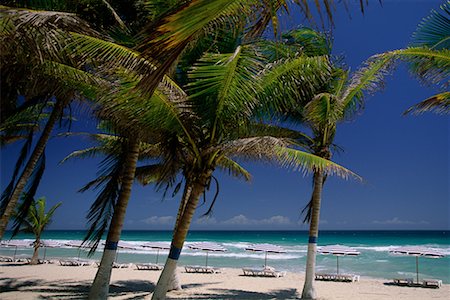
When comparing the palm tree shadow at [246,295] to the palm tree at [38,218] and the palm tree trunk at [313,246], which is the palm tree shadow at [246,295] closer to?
the palm tree trunk at [313,246]

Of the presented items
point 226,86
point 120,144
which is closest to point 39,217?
point 120,144

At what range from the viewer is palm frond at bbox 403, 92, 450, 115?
604cm

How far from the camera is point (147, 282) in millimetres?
13297

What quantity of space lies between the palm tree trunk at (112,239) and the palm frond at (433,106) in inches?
207

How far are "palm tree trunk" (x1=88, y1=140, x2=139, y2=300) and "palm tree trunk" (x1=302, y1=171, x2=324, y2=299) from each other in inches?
180

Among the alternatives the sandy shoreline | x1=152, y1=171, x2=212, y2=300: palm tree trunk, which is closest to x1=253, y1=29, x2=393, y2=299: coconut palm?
the sandy shoreline

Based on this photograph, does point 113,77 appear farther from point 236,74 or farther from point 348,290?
point 348,290

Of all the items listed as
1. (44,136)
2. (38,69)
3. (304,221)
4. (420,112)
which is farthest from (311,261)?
(38,69)

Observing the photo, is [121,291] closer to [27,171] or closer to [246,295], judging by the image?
[246,295]

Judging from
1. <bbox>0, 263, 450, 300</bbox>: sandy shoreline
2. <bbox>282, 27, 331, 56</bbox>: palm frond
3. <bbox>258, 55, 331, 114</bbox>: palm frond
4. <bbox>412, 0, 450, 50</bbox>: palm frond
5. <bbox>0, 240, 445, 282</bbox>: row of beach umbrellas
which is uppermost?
<bbox>282, 27, 331, 56</bbox>: palm frond

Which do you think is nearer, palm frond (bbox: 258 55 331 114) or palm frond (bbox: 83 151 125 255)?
palm frond (bbox: 258 55 331 114)

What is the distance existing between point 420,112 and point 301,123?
209 inches

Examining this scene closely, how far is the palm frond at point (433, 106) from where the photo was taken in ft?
19.8

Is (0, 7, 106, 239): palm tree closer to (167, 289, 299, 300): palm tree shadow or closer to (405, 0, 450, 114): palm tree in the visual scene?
(405, 0, 450, 114): palm tree
